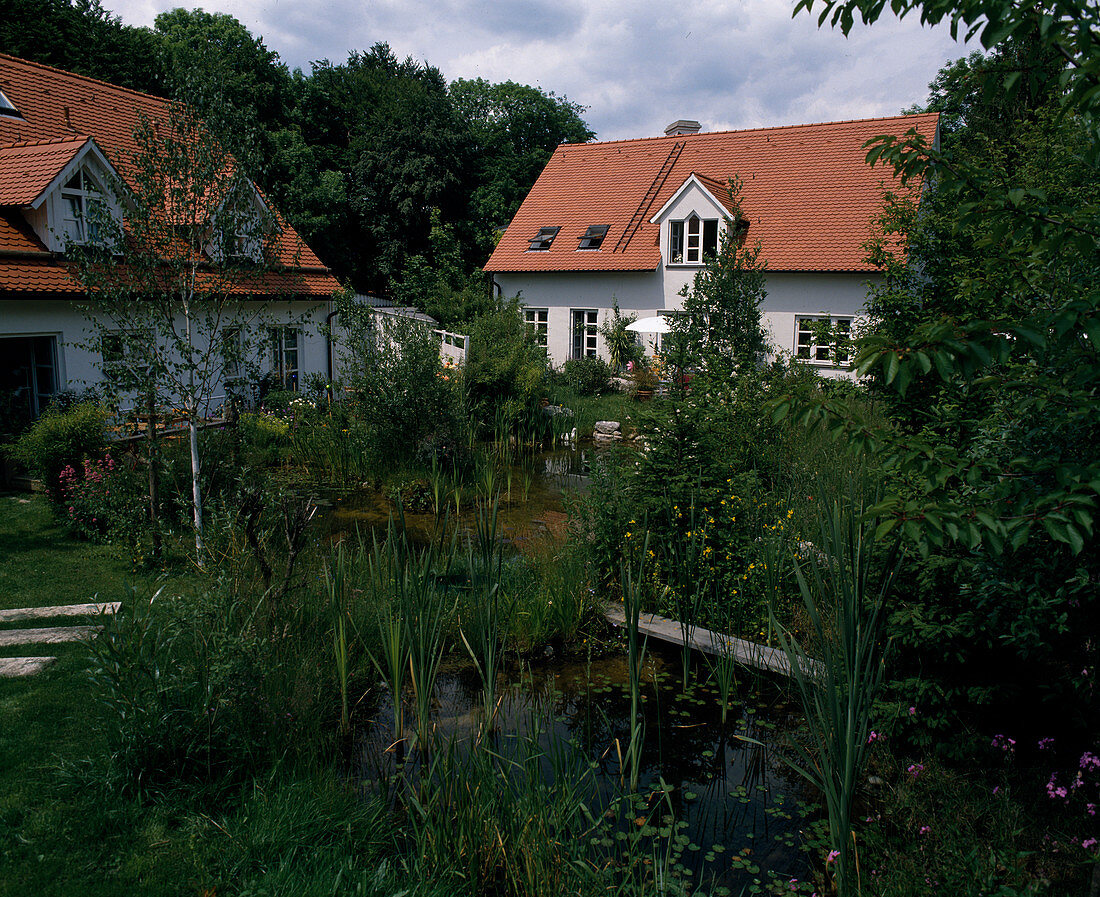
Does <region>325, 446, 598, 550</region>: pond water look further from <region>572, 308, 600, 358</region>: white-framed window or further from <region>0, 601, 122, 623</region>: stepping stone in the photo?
<region>572, 308, 600, 358</region>: white-framed window

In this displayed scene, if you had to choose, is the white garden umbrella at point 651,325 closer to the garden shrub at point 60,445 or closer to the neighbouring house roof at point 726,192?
the neighbouring house roof at point 726,192

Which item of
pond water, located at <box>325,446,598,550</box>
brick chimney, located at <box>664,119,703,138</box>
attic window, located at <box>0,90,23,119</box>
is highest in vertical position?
brick chimney, located at <box>664,119,703,138</box>

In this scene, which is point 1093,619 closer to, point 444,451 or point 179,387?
point 179,387

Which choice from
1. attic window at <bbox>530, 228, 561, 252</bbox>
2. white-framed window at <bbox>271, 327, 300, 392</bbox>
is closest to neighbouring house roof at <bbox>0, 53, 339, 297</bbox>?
white-framed window at <bbox>271, 327, 300, 392</bbox>

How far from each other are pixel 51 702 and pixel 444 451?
25.9 ft

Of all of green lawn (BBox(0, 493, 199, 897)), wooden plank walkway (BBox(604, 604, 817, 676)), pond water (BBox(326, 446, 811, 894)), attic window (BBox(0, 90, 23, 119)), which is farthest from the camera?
attic window (BBox(0, 90, 23, 119))

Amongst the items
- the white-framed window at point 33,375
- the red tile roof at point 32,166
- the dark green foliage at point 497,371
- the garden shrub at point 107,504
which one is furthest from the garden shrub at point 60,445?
the dark green foliage at point 497,371

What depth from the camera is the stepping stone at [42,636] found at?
5.64 metres

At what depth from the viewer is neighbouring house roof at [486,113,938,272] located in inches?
861

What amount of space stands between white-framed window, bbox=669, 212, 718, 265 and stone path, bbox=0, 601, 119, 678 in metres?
19.5

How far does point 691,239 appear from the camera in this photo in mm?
23000

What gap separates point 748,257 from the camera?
634 inches

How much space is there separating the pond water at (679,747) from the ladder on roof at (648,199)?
20.0 meters

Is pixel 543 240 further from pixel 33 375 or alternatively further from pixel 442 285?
pixel 33 375
